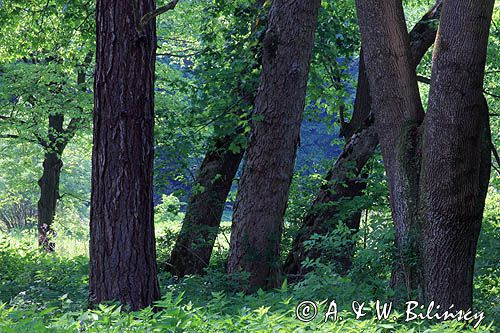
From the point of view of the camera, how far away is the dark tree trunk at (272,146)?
891 centimetres

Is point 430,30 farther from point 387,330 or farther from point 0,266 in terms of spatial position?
point 0,266

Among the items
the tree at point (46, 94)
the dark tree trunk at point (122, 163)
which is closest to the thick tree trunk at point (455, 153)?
the dark tree trunk at point (122, 163)

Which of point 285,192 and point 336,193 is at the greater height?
point 336,193

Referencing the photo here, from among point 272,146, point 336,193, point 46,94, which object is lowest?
point 336,193

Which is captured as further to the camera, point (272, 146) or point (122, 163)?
point (272, 146)

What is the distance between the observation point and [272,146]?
8867 millimetres

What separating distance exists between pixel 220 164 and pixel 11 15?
4944mm

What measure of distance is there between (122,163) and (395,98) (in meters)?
2.78

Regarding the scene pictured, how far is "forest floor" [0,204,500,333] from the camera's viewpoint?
457cm

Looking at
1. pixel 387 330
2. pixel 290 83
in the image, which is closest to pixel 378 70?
pixel 290 83

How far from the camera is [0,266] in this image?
12.8 metres

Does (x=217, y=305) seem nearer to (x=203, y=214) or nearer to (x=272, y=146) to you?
(x=272, y=146)

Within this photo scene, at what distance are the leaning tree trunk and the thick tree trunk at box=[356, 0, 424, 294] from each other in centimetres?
420

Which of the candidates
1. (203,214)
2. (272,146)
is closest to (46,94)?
(203,214)
